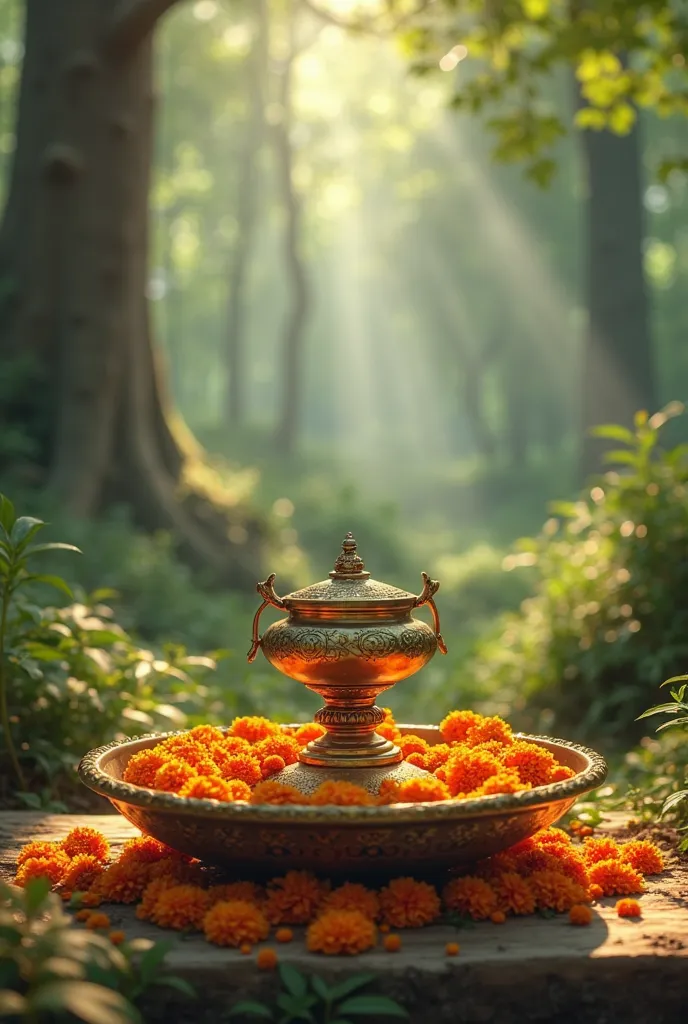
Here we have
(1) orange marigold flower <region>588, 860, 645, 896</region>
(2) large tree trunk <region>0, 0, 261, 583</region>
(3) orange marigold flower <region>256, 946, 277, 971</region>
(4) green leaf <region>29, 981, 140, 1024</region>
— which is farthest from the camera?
(2) large tree trunk <region>0, 0, 261, 583</region>

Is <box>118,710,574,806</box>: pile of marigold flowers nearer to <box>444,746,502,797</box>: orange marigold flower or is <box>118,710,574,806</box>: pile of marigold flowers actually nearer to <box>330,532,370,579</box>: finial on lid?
<box>444,746,502,797</box>: orange marigold flower

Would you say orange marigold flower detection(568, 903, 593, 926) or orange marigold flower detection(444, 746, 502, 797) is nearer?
orange marigold flower detection(568, 903, 593, 926)

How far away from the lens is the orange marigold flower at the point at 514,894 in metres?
2.74

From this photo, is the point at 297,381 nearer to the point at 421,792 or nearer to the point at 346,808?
the point at 421,792

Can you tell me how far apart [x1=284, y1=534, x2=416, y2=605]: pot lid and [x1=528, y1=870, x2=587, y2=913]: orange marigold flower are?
792 millimetres

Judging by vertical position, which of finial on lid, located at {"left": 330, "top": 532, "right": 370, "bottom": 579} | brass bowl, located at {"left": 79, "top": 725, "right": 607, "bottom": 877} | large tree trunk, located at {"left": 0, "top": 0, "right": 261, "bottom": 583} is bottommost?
brass bowl, located at {"left": 79, "top": 725, "right": 607, "bottom": 877}

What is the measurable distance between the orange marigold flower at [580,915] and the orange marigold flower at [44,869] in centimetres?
133

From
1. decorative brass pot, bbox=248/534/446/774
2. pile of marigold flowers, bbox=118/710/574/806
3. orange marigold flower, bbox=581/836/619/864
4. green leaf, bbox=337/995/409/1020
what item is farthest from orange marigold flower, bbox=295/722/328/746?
green leaf, bbox=337/995/409/1020

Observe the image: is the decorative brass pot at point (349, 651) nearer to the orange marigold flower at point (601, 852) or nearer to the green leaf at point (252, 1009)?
the orange marigold flower at point (601, 852)

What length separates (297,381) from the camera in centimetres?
2578

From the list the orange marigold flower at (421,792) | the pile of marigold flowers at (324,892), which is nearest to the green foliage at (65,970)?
the pile of marigold flowers at (324,892)

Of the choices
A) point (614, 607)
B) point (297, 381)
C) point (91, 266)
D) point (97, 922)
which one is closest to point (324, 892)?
point (97, 922)

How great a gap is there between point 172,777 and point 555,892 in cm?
101

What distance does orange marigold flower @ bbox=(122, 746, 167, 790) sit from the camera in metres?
2.99
